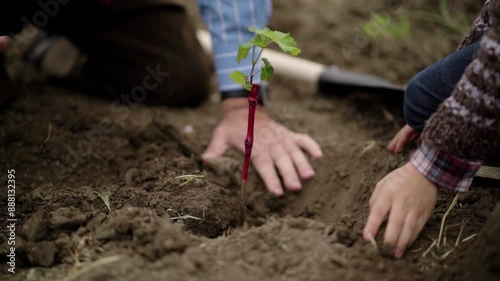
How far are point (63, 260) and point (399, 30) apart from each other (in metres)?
2.20

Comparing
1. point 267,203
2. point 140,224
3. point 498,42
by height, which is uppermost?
point 498,42

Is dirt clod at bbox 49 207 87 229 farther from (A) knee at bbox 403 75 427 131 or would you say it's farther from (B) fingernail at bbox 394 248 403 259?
(A) knee at bbox 403 75 427 131

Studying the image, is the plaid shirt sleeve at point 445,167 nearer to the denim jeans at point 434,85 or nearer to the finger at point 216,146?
the denim jeans at point 434,85

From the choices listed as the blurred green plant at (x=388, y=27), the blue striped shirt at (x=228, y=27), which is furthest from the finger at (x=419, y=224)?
the blurred green plant at (x=388, y=27)

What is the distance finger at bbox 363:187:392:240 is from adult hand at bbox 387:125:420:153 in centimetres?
48

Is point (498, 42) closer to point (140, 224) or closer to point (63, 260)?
point (140, 224)

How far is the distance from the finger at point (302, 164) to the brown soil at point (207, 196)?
38mm

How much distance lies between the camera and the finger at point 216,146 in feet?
6.78

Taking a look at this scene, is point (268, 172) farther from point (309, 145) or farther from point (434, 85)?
point (434, 85)

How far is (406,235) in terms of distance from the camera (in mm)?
1384

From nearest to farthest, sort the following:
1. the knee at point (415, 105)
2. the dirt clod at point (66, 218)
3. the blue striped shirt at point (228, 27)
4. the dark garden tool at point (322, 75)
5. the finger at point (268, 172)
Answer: the dirt clod at point (66, 218) → the knee at point (415, 105) → the finger at point (268, 172) → the blue striped shirt at point (228, 27) → the dark garden tool at point (322, 75)

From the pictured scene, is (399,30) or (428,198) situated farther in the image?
(399,30)

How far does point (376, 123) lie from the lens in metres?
2.29

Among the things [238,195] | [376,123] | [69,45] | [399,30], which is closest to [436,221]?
[238,195]
